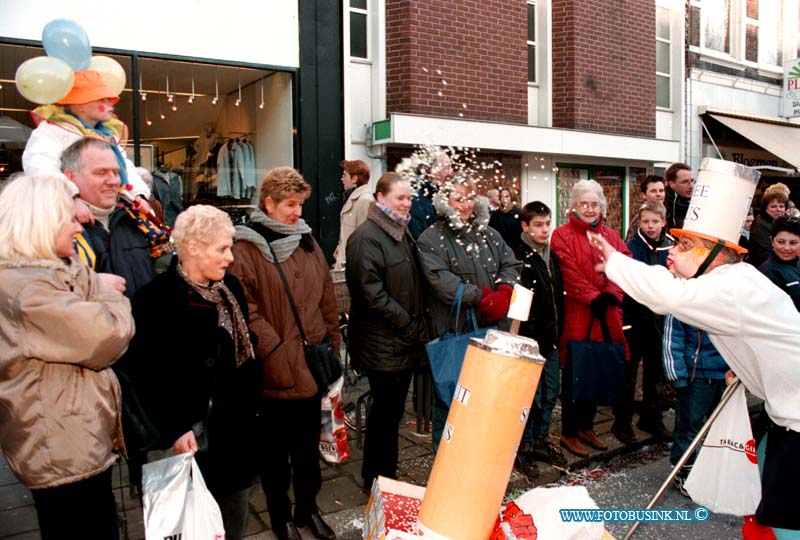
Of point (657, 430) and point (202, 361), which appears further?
point (657, 430)

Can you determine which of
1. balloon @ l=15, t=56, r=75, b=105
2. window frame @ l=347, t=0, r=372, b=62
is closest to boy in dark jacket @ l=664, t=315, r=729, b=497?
balloon @ l=15, t=56, r=75, b=105

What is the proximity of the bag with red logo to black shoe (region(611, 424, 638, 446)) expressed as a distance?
221 centimetres

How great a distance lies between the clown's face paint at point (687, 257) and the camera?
3.41m

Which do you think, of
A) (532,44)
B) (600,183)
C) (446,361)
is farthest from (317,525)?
(532,44)

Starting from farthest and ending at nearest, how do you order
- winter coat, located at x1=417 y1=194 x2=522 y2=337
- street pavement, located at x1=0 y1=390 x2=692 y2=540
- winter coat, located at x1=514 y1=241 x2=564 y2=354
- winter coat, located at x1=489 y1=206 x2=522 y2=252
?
winter coat, located at x1=489 y1=206 x2=522 y2=252, winter coat, located at x1=514 y1=241 x2=564 y2=354, winter coat, located at x1=417 y1=194 x2=522 y2=337, street pavement, located at x1=0 y1=390 x2=692 y2=540

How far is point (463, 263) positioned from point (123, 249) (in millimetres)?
2283

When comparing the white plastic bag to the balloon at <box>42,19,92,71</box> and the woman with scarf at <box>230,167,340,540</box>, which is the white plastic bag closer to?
the woman with scarf at <box>230,167,340,540</box>

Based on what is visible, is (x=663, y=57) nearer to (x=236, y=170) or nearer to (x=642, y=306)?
(x=236, y=170)

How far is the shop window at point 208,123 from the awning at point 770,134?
9.55 metres

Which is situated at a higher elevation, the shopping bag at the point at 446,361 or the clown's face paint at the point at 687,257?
the clown's face paint at the point at 687,257

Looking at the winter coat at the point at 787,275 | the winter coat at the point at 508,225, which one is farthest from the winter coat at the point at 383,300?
the winter coat at the point at 508,225

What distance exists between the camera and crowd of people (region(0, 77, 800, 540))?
2.62 meters

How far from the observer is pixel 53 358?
101 inches

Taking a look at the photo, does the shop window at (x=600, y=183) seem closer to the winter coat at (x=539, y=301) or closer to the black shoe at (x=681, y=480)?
the winter coat at (x=539, y=301)
